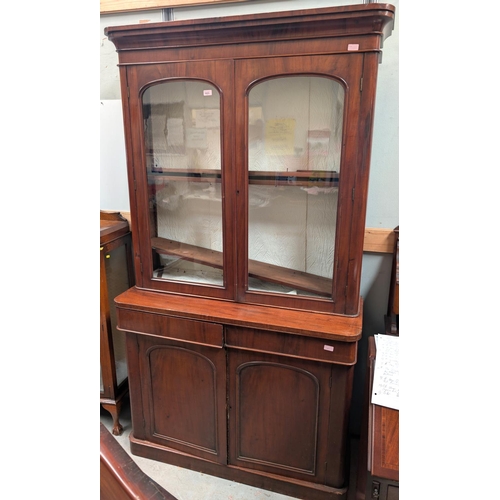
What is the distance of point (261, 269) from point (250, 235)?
152 mm

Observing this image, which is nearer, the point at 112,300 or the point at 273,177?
the point at 273,177

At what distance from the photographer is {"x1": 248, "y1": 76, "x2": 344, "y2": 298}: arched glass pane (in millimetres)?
1226

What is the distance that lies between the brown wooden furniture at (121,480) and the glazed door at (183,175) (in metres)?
0.87

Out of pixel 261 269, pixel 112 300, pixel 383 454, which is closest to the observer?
pixel 383 454

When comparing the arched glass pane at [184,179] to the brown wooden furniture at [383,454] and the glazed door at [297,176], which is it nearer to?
the glazed door at [297,176]

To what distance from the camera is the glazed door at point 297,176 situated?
1158 millimetres

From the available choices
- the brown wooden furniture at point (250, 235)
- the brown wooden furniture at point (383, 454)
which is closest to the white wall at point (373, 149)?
the brown wooden furniture at point (250, 235)

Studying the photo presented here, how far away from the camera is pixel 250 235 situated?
4.58 feet

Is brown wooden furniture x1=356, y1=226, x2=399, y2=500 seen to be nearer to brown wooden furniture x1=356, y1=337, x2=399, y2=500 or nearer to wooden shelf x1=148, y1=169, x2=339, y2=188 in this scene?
brown wooden furniture x1=356, y1=337, x2=399, y2=500

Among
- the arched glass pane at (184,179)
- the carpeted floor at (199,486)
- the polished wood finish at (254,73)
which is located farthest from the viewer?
the carpeted floor at (199,486)

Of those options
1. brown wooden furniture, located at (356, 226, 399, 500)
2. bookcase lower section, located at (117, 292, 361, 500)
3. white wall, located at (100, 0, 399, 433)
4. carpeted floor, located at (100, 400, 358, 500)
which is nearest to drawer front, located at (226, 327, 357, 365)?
bookcase lower section, located at (117, 292, 361, 500)

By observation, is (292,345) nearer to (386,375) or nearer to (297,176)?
(386,375)

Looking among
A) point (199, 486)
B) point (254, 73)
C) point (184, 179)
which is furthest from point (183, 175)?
point (199, 486)
